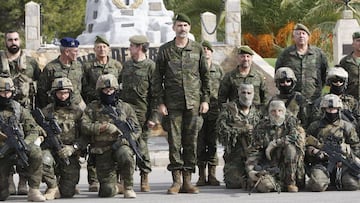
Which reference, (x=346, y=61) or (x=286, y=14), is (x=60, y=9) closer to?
(x=286, y=14)

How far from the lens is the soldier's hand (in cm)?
1181

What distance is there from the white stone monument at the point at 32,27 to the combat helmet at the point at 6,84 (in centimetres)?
1055

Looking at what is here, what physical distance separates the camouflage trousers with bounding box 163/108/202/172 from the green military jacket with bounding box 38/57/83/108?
1.26 m

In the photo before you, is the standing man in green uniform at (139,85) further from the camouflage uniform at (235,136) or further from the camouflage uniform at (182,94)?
the camouflage uniform at (235,136)

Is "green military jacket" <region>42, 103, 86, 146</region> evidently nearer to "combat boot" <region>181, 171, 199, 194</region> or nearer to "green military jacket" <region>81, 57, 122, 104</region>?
"green military jacket" <region>81, 57, 122, 104</region>

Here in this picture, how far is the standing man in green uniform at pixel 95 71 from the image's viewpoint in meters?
12.8

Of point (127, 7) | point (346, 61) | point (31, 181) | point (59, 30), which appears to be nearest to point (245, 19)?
point (59, 30)

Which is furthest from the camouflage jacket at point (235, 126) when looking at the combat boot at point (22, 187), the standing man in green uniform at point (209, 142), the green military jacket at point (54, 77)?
the combat boot at point (22, 187)

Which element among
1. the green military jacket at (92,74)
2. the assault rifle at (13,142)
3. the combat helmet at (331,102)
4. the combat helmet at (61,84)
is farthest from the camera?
the green military jacket at (92,74)

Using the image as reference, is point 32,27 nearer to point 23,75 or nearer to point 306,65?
point 23,75

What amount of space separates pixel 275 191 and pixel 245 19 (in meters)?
26.7

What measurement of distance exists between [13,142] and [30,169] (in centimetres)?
39

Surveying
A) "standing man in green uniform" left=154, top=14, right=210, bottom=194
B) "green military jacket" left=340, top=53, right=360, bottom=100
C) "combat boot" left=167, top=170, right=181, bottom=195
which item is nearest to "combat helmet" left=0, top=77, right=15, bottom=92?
"standing man in green uniform" left=154, top=14, right=210, bottom=194

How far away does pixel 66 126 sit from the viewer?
1200 cm
